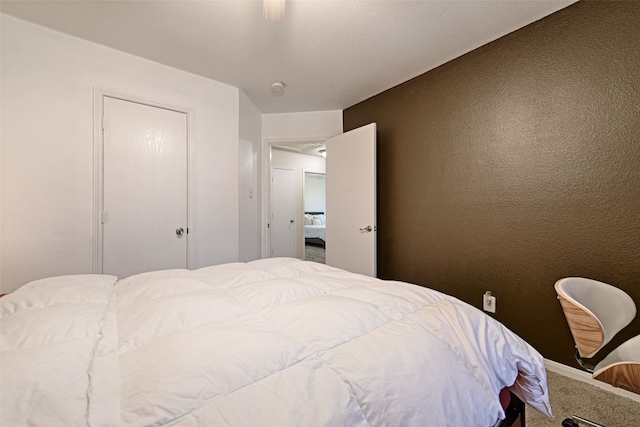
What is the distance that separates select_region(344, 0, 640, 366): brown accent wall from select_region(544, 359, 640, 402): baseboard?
0.16ft

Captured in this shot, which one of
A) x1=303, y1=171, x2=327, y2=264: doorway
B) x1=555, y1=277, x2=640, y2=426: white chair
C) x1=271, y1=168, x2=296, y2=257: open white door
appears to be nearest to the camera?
x1=555, y1=277, x2=640, y2=426: white chair

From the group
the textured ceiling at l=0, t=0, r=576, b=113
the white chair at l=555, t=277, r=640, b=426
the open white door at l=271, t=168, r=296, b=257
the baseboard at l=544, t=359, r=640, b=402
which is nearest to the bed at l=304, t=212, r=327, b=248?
the open white door at l=271, t=168, r=296, b=257

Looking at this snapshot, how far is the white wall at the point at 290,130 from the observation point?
352 cm

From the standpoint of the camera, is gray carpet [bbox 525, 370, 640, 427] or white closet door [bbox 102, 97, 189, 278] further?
white closet door [bbox 102, 97, 189, 278]

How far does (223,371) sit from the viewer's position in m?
0.60

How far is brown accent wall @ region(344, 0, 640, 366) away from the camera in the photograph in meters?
1.57

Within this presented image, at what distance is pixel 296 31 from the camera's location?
6.49 ft

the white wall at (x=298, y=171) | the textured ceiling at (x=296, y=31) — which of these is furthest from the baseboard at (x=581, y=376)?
the white wall at (x=298, y=171)

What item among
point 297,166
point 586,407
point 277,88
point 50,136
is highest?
point 277,88

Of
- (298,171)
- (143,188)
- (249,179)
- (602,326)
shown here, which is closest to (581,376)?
(602,326)

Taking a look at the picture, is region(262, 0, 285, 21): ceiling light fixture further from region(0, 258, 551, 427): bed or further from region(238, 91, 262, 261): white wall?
region(238, 91, 262, 261): white wall

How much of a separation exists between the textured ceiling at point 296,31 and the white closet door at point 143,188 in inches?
21.3

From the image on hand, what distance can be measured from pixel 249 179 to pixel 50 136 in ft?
5.58

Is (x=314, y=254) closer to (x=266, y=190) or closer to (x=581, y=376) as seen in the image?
(x=266, y=190)
